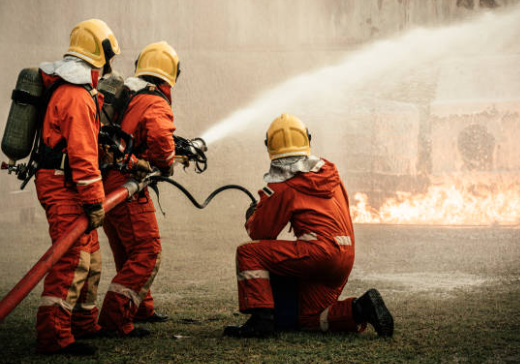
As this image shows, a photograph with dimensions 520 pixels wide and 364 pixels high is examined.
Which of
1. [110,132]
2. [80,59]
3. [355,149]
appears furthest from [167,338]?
[355,149]

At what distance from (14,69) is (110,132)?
14.7m

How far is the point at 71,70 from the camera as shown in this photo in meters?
3.31

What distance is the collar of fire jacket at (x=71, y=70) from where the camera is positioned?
3.29 m

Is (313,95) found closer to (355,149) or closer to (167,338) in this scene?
(355,149)

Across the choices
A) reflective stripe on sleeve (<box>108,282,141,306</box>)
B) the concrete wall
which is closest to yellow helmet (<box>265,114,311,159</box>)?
reflective stripe on sleeve (<box>108,282,141,306</box>)

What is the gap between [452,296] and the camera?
5012 millimetres

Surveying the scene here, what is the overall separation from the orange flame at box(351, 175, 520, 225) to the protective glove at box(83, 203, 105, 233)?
330 inches

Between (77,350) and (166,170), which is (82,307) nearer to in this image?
(77,350)

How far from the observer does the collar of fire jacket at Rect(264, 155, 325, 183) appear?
3.66 meters

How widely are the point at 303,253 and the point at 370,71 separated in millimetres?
16604

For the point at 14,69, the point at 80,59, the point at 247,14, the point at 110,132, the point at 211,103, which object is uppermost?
the point at 247,14

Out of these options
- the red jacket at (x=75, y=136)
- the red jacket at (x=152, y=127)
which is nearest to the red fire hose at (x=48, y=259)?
the red jacket at (x=75, y=136)

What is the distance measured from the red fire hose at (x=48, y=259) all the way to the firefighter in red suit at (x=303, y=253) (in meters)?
0.89

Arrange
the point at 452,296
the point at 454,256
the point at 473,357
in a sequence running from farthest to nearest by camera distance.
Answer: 1. the point at 454,256
2. the point at 452,296
3. the point at 473,357
